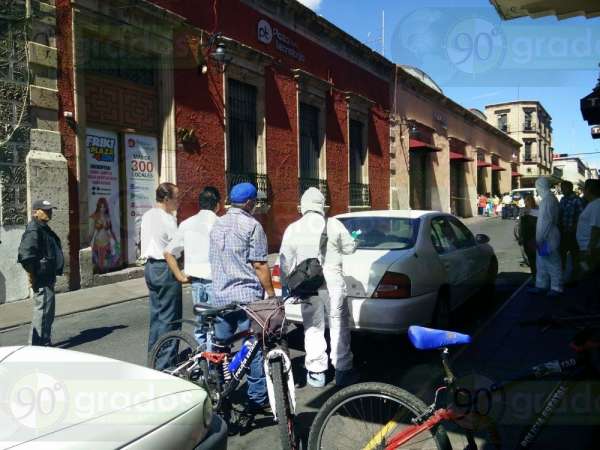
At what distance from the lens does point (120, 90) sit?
10.3 meters

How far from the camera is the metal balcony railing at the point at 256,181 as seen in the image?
1291 cm

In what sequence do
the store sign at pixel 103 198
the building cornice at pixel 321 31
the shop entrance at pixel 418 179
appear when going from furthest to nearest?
1. the shop entrance at pixel 418 179
2. the building cornice at pixel 321 31
3. the store sign at pixel 103 198

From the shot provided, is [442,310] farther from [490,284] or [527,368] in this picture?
[490,284]

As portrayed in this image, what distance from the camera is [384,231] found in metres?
5.53

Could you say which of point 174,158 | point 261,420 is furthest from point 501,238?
point 261,420

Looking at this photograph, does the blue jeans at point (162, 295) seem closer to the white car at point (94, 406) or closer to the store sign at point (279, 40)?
the white car at point (94, 406)

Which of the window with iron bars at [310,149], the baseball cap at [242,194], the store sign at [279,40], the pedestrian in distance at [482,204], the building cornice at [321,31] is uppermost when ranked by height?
the building cornice at [321,31]

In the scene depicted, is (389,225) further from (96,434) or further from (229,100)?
(229,100)

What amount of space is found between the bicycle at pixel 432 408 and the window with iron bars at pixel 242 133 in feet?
34.4

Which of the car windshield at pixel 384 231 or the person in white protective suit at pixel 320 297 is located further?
the car windshield at pixel 384 231

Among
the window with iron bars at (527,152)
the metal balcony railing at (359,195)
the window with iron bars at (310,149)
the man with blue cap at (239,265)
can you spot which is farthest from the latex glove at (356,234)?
the window with iron bars at (527,152)

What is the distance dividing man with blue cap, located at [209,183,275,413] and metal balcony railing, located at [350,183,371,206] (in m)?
15.3

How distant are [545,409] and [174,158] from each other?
9.71m

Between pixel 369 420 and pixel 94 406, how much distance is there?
1337 millimetres
